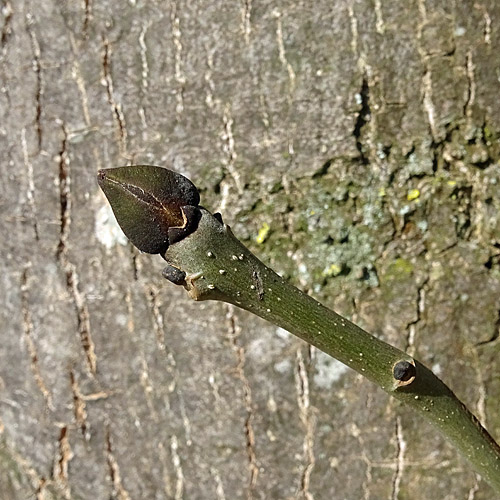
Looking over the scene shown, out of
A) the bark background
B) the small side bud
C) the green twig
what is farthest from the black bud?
the bark background

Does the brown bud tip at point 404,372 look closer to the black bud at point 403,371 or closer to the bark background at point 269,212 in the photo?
the black bud at point 403,371

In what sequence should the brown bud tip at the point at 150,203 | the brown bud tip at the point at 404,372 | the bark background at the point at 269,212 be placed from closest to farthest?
the brown bud tip at the point at 150,203
the brown bud tip at the point at 404,372
the bark background at the point at 269,212

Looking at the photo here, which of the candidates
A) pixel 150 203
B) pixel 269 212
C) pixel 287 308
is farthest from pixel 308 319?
pixel 269 212

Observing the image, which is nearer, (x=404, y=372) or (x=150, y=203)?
(x=150, y=203)

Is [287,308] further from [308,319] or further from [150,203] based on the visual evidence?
[150,203]

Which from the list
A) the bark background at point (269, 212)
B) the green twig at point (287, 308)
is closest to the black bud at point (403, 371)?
the green twig at point (287, 308)

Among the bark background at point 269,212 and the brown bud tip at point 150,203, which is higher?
the bark background at point 269,212
